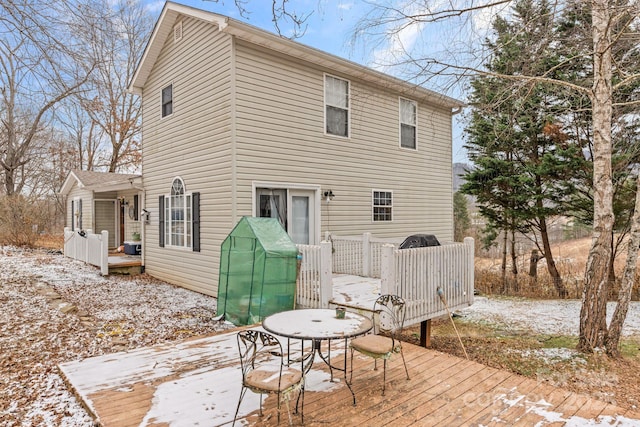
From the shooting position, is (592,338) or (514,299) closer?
(592,338)

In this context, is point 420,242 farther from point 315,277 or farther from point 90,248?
point 90,248

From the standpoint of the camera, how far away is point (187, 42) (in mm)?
9500

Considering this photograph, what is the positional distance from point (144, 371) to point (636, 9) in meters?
7.04

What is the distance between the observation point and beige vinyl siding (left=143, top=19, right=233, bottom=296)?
8.17 metres

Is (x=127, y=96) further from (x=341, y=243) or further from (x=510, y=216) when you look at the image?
(x=510, y=216)

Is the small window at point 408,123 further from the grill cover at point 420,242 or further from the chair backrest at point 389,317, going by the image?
→ the chair backrest at point 389,317

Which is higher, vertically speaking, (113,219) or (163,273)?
(113,219)

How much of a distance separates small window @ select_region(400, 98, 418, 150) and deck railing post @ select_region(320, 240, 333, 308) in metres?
6.36

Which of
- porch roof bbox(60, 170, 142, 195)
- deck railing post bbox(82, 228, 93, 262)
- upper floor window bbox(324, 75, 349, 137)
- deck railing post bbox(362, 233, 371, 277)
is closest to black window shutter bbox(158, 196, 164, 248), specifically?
porch roof bbox(60, 170, 142, 195)

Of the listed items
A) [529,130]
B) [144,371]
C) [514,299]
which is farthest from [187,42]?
[514,299]

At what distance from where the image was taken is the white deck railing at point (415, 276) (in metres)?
5.16

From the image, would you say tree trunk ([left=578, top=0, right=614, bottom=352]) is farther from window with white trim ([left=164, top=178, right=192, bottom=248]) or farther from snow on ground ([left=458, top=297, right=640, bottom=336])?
window with white trim ([left=164, top=178, right=192, bottom=248])

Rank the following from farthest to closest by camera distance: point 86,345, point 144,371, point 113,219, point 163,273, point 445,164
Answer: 1. point 113,219
2. point 445,164
3. point 163,273
4. point 86,345
5. point 144,371

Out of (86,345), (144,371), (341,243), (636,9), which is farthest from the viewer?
(341,243)
